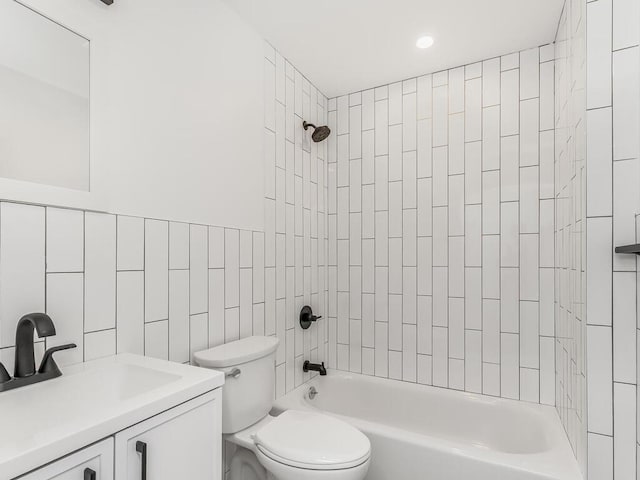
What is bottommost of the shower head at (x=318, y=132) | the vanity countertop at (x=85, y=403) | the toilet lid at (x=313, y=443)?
the toilet lid at (x=313, y=443)

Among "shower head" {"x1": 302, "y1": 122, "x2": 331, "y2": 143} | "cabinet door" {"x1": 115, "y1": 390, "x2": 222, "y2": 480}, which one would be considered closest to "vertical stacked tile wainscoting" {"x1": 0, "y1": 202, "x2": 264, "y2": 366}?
"cabinet door" {"x1": 115, "y1": 390, "x2": 222, "y2": 480}

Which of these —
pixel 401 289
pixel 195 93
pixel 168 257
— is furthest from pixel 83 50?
pixel 401 289

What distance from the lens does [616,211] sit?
1278 mm

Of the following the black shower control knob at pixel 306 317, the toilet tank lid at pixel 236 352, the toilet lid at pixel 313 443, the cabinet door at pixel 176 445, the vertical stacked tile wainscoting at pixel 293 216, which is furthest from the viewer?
the black shower control knob at pixel 306 317

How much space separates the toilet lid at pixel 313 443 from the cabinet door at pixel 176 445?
1.18 ft

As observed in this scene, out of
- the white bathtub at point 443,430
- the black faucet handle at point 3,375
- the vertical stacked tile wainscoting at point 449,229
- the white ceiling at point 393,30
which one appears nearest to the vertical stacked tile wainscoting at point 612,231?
the white bathtub at point 443,430

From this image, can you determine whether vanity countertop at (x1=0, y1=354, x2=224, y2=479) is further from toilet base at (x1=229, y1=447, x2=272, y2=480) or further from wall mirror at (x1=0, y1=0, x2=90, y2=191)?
toilet base at (x1=229, y1=447, x2=272, y2=480)

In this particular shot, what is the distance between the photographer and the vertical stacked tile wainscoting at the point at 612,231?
125 centimetres

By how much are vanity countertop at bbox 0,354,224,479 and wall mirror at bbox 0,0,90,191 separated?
576mm

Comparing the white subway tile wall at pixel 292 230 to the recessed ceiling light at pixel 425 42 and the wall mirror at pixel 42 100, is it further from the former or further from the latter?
the wall mirror at pixel 42 100

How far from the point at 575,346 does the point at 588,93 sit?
3.23 ft

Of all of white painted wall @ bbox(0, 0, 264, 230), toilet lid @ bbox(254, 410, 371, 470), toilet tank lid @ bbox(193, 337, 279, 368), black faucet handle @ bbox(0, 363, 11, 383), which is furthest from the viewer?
toilet tank lid @ bbox(193, 337, 279, 368)

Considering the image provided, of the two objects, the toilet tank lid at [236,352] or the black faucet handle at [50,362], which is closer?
the black faucet handle at [50,362]

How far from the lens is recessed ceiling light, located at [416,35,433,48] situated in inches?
79.0
